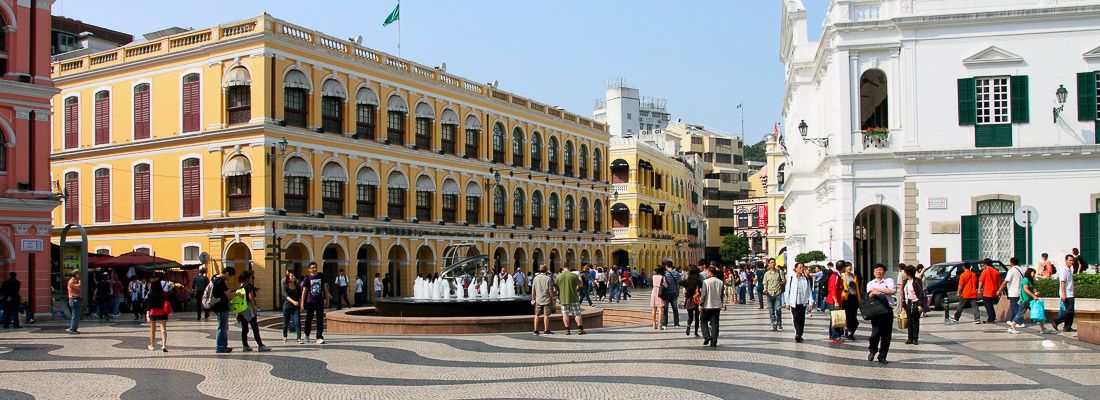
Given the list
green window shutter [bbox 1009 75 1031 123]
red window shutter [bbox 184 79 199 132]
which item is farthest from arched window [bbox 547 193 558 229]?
green window shutter [bbox 1009 75 1031 123]

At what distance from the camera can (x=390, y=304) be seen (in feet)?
89.6

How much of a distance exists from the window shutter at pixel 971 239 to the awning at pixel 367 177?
83.6 ft

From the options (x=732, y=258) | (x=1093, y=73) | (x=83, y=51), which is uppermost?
(x=83, y=51)

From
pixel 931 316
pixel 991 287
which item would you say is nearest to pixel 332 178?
pixel 931 316

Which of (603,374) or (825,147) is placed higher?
(825,147)

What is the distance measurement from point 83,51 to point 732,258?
6710 cm

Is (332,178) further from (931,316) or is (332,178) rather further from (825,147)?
(931,316)

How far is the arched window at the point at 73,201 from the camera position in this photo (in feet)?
150

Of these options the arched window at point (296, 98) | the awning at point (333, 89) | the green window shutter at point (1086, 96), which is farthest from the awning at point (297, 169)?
the green window shutter at point (1086, 96)

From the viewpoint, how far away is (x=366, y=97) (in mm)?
46062

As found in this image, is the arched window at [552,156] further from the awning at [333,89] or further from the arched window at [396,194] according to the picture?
the awning at [333,89]

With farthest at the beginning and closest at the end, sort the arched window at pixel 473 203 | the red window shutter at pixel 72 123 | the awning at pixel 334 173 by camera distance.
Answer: the arched window at pixel 473 203 → the red window shutter at pixel 72 123 → the awning at pixel 334 173

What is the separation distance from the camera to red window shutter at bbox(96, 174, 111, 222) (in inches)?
1774

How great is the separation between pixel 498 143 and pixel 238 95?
18.3 metres
